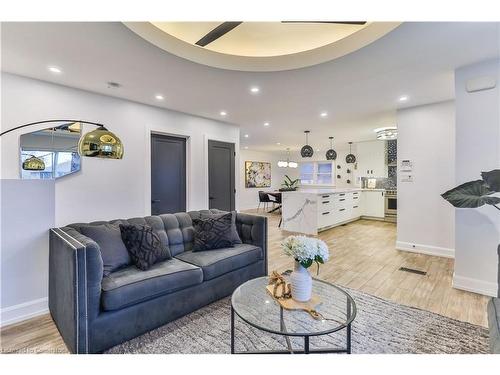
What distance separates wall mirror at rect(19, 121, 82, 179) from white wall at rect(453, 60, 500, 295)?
4.97 metres

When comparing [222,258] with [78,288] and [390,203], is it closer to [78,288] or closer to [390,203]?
[78,288]

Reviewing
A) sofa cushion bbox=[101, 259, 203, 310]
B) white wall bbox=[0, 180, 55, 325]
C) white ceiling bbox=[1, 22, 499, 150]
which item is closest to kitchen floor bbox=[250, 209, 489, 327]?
sofa cushion bbox=[101, 259, 203, 310]

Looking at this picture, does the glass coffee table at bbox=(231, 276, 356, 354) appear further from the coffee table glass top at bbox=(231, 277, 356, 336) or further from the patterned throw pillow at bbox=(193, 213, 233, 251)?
the patterned throw pillow at bbox=(193, 213, 233, 251)

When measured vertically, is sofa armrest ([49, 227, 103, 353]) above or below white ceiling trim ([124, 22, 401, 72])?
below

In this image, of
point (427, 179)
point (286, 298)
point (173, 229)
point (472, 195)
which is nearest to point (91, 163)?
point (173, 229)

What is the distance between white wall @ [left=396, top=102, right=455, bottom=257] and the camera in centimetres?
405

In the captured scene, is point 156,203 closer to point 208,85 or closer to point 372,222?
point 208,85

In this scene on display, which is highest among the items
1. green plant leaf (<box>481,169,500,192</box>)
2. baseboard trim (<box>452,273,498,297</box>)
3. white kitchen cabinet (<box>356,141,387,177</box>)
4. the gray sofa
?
white kitchen cabinet (<box>356,141,387,177</box>)

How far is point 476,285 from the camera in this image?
9.45 feet

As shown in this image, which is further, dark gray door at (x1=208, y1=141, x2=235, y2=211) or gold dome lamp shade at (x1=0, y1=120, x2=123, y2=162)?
dark gray door at (x1=208, y1=141, x2=235, y2=211)

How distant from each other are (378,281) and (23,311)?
13.0ft

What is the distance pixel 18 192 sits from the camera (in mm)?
2348
